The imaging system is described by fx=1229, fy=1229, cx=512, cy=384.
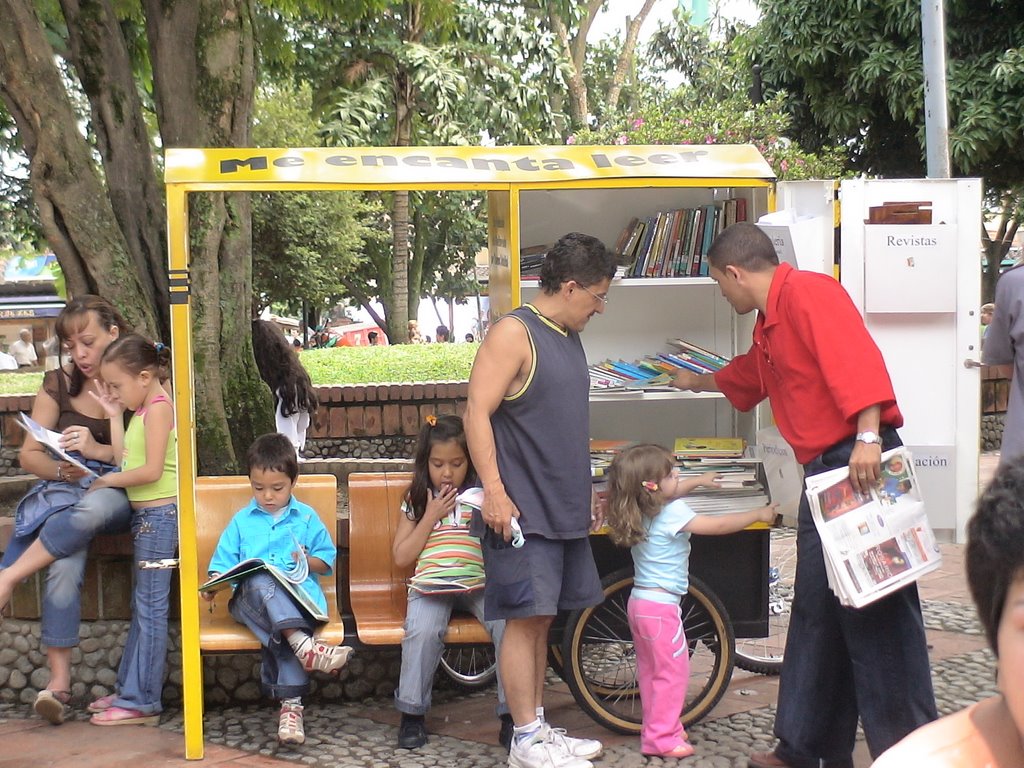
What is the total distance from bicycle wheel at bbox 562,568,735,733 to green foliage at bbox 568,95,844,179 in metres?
9.26

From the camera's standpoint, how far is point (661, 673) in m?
4.43

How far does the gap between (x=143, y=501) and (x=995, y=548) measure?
13.1ft

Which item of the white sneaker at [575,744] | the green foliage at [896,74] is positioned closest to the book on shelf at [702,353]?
the white sneaker at [575,744]

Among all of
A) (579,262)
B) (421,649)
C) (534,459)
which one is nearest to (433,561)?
(421,649)

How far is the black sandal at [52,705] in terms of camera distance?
15.6 feet

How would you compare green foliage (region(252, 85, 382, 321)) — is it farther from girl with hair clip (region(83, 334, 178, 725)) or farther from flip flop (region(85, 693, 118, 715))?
flip flop (region(85, 693, 118, 715))

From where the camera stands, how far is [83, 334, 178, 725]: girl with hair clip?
4.80 metres

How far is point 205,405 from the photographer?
262 inches

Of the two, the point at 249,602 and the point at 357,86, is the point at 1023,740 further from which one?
the point at 357,86

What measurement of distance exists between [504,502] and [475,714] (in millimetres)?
1404

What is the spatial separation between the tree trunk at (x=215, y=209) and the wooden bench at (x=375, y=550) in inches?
77.8

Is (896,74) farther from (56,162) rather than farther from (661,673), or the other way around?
(661,673)

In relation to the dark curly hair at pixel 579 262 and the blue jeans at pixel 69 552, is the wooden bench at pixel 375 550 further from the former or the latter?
the dark curly hair at pixel 579 262

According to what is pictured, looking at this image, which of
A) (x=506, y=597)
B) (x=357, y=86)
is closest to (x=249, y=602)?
(x=506, y=597)
